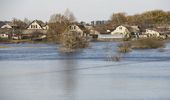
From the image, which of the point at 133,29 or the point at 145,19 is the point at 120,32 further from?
the point at 145,19

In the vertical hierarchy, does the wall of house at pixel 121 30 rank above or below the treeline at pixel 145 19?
below

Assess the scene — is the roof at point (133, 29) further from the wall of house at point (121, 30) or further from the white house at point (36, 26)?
the white house at point (36, 26)

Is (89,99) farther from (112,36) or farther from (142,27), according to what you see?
(142,27)

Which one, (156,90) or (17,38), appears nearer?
(156,90)

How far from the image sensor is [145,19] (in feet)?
286

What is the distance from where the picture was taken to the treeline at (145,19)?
83.4 m

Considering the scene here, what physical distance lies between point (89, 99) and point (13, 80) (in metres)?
5.02

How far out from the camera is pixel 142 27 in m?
77.0

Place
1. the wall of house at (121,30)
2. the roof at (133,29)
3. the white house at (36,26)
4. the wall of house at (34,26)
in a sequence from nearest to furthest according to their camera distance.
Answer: the wall of house at (121,30)
the roof at (133,29)
the white house at (36,26)
the wall of house at (34,26)

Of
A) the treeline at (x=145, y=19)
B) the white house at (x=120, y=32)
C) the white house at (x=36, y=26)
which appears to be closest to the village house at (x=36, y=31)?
the white house at (x=36, y=26)

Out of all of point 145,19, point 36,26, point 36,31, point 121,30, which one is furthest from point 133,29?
point 145,19

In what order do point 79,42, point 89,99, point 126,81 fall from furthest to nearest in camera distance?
point 79,42, point 126,81, point 89,99

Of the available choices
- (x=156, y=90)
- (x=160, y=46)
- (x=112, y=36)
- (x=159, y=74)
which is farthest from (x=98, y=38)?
(x=156, y=90)

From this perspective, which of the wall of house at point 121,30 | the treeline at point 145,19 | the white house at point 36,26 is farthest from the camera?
the treeline at point 145,19
